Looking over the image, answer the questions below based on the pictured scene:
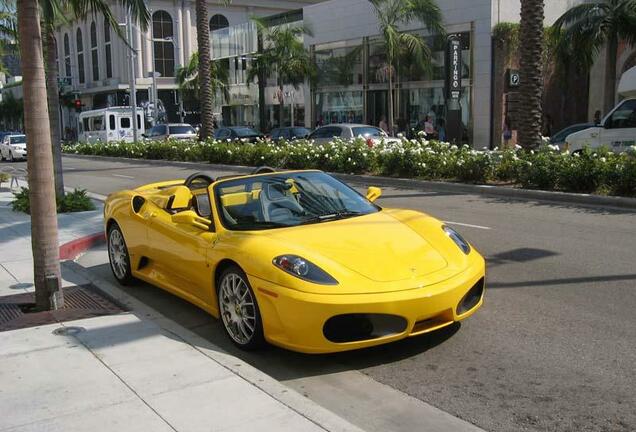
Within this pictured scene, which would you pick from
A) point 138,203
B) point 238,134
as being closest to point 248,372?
point 138,203

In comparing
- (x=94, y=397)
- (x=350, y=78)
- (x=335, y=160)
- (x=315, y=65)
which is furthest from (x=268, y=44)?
(x=94, y=397)

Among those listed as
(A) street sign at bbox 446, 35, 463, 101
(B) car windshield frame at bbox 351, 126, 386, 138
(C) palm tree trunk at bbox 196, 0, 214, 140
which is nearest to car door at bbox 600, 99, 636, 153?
(B) car windshield frame at bbox 351, 126, 386, 138

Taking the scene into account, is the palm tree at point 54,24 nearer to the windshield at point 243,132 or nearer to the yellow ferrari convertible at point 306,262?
the yellow ferrari convertible at point 306,262

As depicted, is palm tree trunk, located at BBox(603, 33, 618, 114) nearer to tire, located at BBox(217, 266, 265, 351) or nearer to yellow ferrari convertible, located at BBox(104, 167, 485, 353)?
yellow ferrari convertible, located at BBox(104, 167, 485, 353)

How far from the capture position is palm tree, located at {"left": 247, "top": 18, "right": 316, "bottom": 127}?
128 ft

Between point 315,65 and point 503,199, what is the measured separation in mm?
27671

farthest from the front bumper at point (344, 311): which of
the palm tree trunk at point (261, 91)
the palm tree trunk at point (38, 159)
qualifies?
the palm tree trunk at point (261, 91)

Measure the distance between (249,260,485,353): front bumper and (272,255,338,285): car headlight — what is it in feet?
0.42

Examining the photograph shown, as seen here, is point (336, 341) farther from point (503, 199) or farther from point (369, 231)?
point (503, 199)

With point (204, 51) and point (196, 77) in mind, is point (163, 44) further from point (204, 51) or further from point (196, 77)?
point (204, 51)

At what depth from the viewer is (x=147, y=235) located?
21.6 ft

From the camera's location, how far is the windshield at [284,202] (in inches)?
221

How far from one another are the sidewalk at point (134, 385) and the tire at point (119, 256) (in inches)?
53.5

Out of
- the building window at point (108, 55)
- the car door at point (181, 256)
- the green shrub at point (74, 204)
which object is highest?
the building window at point (108, 55)
